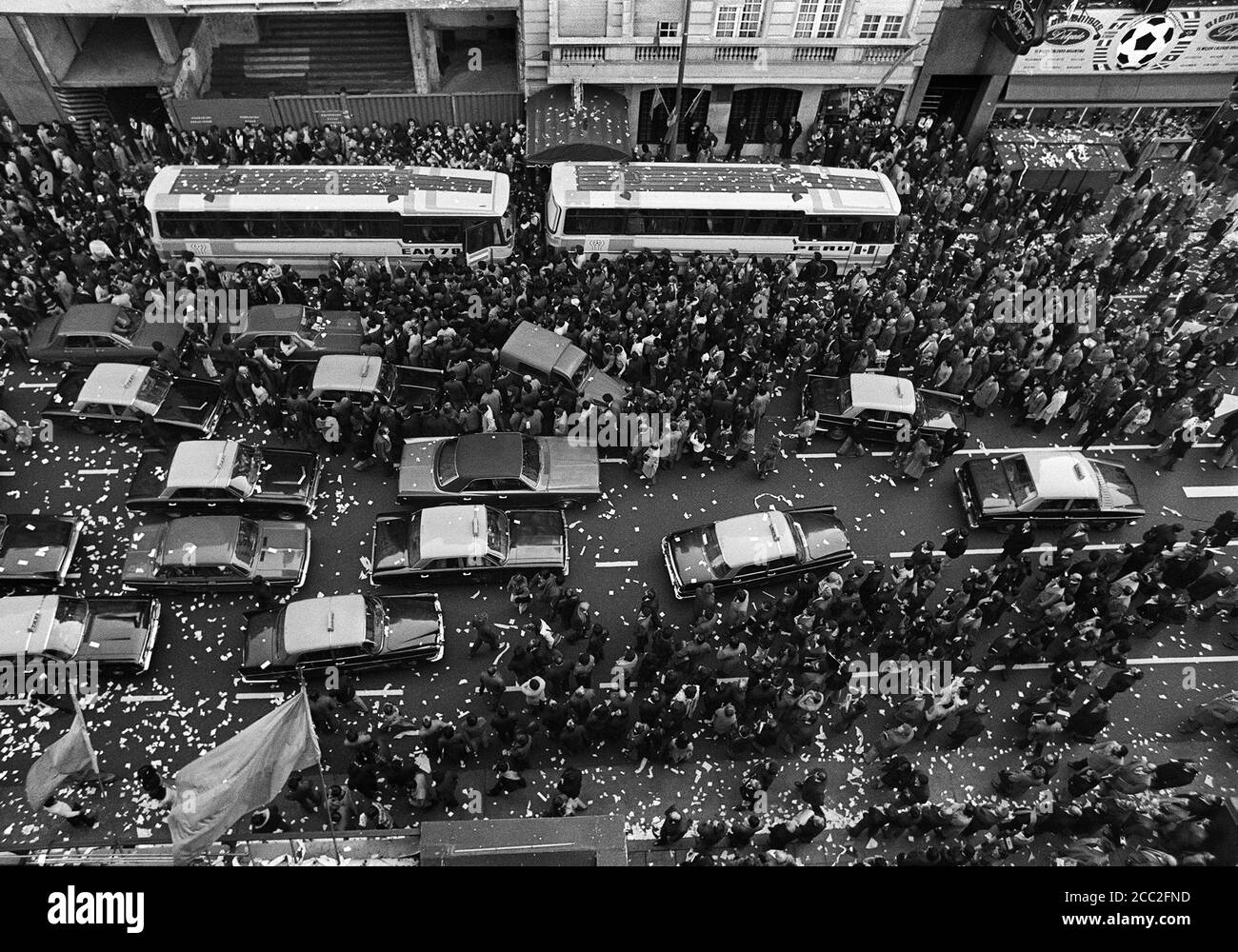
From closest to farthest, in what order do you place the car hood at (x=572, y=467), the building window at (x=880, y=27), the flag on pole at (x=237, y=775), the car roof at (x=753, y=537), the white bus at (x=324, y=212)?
the flag on pole at (x=237, y=775), the car roof at (x=753, y=537), the car hood at (x=572, y=467), the white bus at (x=324, y=212), the building window at (x=880, y=27)

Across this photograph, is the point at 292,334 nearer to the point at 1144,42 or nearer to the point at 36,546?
the point at 36,546

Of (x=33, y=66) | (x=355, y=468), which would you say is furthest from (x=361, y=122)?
(x=355, y=468)

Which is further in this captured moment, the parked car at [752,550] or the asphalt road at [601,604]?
the parked car at [752,550]

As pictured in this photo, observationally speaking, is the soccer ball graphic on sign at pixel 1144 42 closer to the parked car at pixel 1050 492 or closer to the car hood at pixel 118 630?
the parked car at pixel 1050 492

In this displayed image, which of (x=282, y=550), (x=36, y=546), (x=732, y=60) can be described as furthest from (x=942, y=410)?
(x=36, y=546)

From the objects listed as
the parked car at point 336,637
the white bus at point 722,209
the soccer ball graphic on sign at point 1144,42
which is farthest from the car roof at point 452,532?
the soccer ball graphic on sign at point 1144,42

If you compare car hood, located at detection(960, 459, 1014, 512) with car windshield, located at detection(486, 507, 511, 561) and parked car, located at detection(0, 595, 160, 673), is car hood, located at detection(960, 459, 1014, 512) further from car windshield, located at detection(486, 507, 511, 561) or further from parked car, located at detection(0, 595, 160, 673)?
parked car, located at detection(0, 595, 160, 673)
